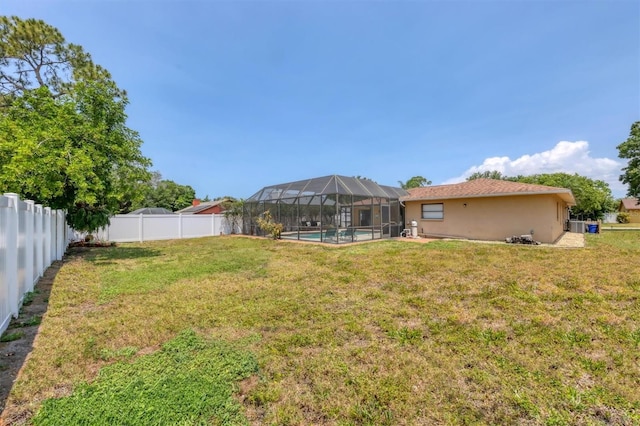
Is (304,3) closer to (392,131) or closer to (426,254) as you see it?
(426,254)

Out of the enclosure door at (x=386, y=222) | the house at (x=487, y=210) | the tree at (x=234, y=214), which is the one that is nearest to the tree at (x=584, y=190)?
the house at (x=487, y=210)

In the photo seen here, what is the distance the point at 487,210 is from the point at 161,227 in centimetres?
1843

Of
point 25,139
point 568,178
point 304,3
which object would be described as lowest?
point 25,139

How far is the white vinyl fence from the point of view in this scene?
15500mm

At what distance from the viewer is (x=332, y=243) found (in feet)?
42.0

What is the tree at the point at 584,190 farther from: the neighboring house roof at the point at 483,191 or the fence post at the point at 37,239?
the fence post at the point at 37,239

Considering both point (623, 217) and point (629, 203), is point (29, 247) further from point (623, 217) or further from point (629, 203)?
point (629, 203)

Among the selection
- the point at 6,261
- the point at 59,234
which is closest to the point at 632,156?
the point at 6,261

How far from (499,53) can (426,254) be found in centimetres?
850

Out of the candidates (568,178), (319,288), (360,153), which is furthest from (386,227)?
(568,178)

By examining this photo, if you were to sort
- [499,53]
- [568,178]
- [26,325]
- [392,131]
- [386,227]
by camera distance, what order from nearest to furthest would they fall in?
[26,325]
[499,53]
[386,227]
[392,131]
[568,178]

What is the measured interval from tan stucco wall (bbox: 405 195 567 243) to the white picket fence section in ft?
51.2

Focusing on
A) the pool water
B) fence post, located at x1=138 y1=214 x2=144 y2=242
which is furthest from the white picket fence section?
the pool water

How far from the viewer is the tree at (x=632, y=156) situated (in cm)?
2214
